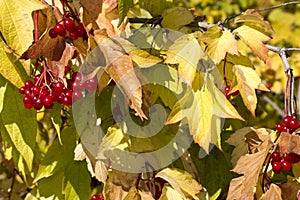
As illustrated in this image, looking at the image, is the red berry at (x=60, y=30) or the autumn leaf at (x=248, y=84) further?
the autumn leaf at (x=248, y=84)

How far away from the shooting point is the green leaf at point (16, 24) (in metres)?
0.98

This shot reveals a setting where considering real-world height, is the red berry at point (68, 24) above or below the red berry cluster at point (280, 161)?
above

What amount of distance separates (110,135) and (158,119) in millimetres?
110

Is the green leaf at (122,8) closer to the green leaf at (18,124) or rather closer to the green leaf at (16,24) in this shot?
the green leaf at (16,24)

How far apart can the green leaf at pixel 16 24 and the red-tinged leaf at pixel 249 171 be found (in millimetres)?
430

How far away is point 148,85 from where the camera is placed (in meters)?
1.13

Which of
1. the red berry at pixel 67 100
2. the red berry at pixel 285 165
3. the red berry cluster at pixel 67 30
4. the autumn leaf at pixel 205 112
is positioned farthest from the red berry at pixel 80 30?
the red berry at pixel 285 165

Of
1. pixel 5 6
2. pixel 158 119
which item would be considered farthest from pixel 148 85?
pixel 5 6

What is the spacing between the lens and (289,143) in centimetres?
103

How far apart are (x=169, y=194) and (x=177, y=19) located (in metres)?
0.35

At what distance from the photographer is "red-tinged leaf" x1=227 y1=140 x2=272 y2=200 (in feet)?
3.38

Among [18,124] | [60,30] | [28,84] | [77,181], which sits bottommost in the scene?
[77,181]

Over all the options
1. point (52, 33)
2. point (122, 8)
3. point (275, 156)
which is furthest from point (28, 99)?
point (275, 156)

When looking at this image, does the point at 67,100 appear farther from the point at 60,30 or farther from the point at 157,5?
the point at 157,5
